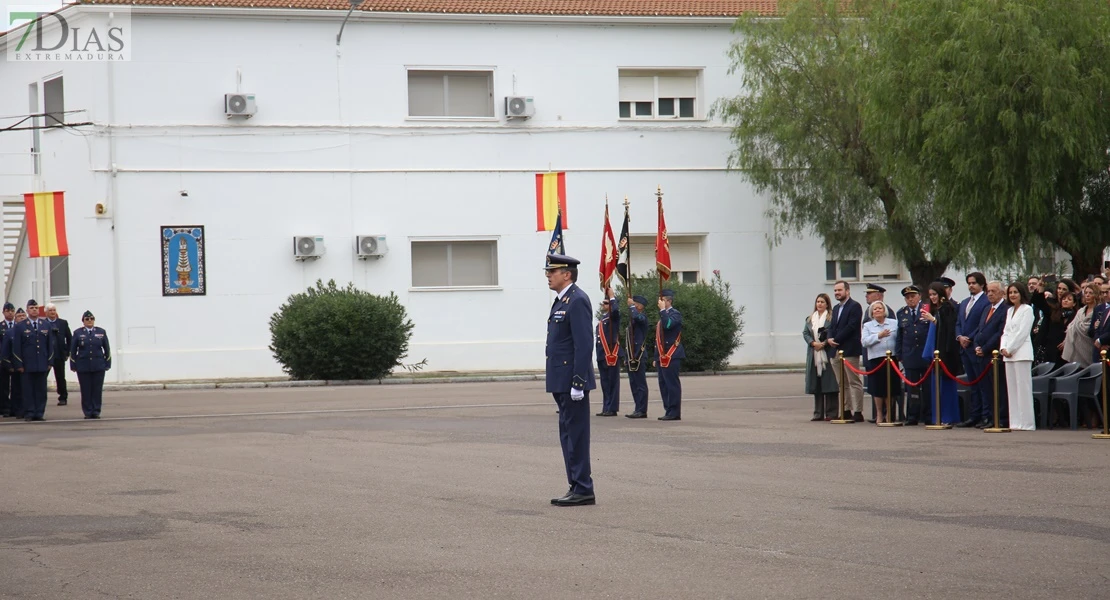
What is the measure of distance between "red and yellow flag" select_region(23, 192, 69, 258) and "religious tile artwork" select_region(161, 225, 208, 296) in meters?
2.39

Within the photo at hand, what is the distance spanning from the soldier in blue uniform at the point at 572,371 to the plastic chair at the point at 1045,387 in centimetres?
841

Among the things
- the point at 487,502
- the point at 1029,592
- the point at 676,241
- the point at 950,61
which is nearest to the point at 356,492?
the point at 487,502

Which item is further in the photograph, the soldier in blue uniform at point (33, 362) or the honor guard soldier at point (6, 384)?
the honor guard soldier at point (6, 384)

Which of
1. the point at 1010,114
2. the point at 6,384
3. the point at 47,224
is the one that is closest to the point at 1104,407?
the point at 1010,114

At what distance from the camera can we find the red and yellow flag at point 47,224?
31.5m

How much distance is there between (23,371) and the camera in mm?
21156

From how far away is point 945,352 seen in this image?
691 inches

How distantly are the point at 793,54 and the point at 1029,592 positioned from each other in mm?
28101

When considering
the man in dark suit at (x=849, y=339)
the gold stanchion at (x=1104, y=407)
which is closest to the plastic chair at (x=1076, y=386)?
the gold stanchion at (x=1104, y=407)

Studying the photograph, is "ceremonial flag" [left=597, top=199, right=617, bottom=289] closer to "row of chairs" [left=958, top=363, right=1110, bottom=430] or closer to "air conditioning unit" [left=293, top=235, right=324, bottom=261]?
"row of chairs" [left=958, top=363, right=1110, bottom=430]

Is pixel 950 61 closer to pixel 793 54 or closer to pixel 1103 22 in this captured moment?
pixel 1103 22

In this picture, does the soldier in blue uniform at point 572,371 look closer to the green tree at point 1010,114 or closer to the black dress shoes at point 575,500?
the black dress shoes at point 575,500

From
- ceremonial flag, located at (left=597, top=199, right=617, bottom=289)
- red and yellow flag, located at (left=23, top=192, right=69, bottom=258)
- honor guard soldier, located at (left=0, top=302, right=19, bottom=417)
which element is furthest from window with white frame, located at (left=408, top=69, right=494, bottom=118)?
honor guard soldier, located at (left=0, top=302, right=19, bottom=417)

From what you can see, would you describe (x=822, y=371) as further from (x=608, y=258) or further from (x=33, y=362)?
(x=33, y=362)
